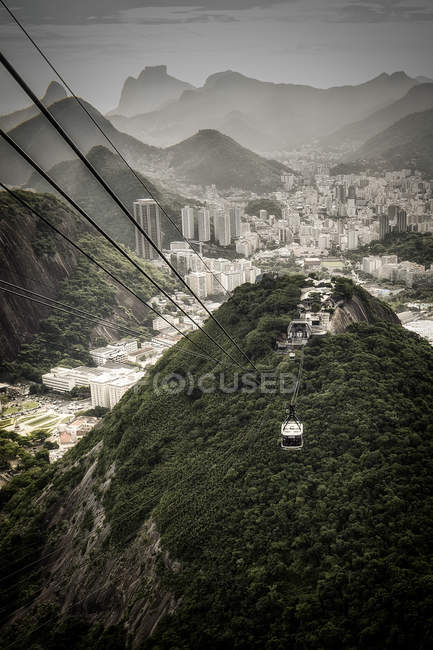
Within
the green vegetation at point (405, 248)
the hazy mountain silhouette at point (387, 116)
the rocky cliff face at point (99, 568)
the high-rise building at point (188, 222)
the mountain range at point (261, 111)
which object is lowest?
the rocky cliff face at point (99, 568)

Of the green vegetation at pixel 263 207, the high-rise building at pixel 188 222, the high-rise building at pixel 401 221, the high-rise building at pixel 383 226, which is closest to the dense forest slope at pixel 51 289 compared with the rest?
the high-rise building at pixel 188 222

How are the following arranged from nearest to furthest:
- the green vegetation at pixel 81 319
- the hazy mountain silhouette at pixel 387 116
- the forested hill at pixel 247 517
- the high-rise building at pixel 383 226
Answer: the forested hill at pixel 247 517
the green vegetation at pixel 81 319
the high-rise building at pixel 383 226
the hazy mountain silhouette at pixel 387 116

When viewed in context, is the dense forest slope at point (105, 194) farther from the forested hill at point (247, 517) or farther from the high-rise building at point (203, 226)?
the forested hill at point (247, 517)

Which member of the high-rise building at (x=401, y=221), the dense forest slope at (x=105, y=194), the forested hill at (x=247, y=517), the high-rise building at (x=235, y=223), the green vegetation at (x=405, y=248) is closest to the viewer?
the forested hill at (x=247, y=517)

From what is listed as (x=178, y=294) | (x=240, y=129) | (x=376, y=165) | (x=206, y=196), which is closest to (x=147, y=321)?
(x=178, y=294)

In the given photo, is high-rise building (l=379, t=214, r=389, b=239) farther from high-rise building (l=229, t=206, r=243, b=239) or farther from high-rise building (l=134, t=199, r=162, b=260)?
high-rise building (l=134, t=199, r=162, b=260)

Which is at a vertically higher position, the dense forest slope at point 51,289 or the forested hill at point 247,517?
the dense forest slope at point 51,289

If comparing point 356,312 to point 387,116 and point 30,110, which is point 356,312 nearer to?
point 30,110

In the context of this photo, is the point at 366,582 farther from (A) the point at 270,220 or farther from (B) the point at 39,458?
(A) the point at 270,220
